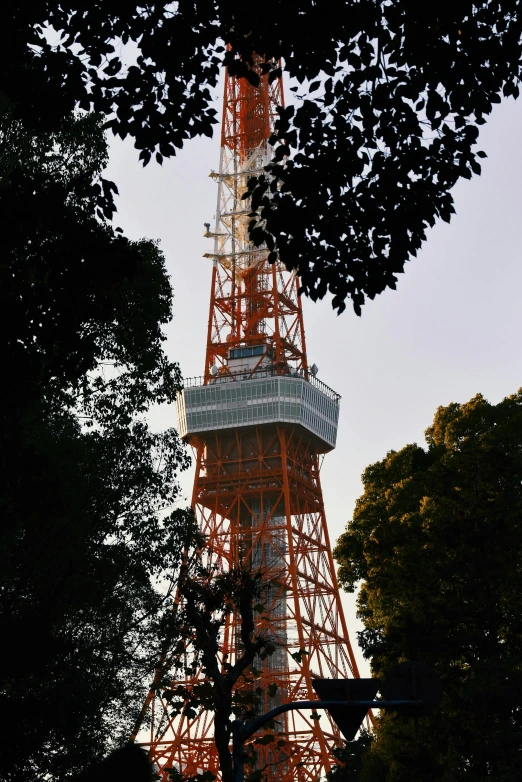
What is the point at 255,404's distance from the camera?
74.2 m

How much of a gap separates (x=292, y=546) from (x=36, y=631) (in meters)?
57.4

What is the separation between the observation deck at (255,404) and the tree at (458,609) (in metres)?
45.1

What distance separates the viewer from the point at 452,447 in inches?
1155

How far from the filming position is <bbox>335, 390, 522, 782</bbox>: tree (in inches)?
917

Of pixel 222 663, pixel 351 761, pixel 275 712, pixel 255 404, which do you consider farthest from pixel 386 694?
pixel 255 404

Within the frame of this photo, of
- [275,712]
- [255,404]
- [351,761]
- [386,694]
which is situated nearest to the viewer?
[386,694]

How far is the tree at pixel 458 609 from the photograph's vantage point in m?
23.3

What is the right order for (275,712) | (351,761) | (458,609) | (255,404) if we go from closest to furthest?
(275,712)
(458,609)
(351,761)
(255,404)

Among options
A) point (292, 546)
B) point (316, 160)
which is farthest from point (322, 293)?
point (292, 546)

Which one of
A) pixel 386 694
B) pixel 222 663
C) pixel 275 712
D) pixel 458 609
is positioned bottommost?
pixel 386 694

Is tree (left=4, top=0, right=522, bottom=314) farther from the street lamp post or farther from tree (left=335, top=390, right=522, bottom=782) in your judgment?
tree (left=335, top=390, right=522, bottom=782)

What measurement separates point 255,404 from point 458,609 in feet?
164

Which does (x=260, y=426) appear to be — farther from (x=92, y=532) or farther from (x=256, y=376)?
(x=92, y=532)

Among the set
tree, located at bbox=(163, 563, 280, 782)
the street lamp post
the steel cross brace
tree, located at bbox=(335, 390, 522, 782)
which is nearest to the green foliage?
tree, located at bbox=(335, 390, 522, 782)
